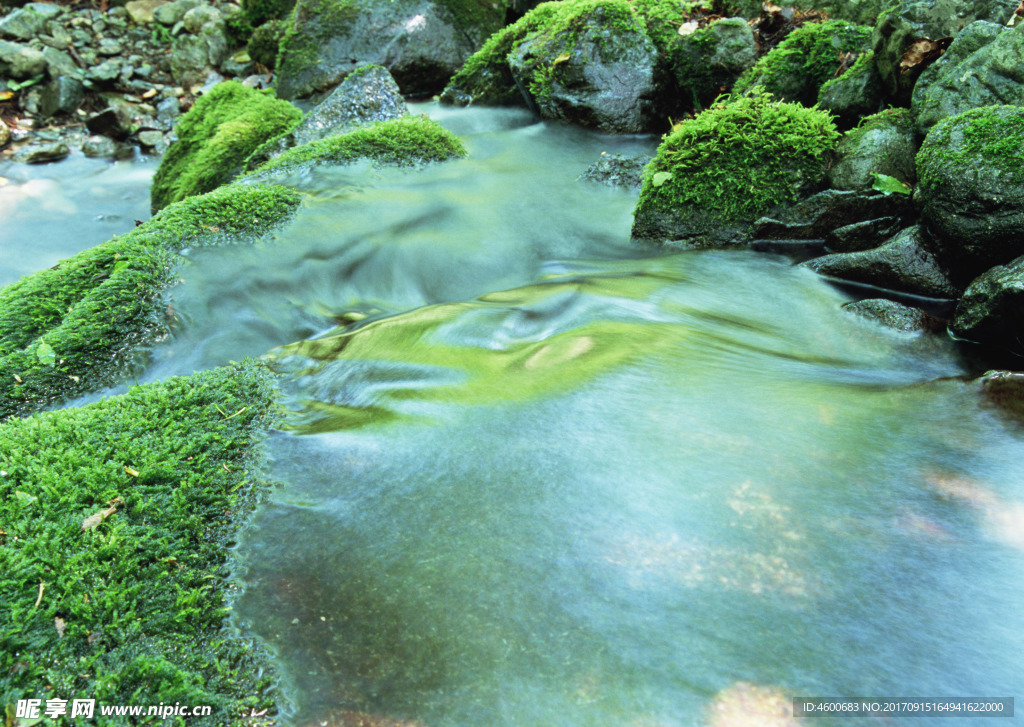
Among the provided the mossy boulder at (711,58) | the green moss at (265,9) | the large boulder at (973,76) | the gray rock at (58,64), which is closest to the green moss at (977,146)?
the large boulder at (973,76)

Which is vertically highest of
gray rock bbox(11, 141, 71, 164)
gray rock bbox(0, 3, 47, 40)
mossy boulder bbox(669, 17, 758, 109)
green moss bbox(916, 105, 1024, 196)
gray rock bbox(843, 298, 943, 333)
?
mossy boulder bbox(669, 17, 758, 109)

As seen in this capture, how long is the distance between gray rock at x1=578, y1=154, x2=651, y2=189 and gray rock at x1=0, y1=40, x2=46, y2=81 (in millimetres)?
9995

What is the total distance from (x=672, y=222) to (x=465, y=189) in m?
2.09

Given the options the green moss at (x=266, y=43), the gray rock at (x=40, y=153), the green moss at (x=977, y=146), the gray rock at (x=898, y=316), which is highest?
the green moss at (x=977, y=146)

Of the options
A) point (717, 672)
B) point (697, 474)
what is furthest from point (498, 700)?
point (697, 474)

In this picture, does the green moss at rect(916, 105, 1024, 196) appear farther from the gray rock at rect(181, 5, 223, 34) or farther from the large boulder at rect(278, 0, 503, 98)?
the gray rock at rect(181, 5, 223, 34)

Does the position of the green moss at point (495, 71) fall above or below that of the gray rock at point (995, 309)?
above

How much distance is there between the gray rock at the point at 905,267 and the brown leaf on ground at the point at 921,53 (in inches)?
53.1

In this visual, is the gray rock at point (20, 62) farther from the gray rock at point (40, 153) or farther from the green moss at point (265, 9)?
the green moss at point (265, 9)

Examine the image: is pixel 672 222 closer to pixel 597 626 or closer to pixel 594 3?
pixel 594 3

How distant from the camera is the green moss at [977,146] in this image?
3.56m

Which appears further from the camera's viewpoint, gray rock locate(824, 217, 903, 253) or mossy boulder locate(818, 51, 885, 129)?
mossy boulder locate(818, 51, 885, 129)

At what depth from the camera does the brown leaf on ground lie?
443cm

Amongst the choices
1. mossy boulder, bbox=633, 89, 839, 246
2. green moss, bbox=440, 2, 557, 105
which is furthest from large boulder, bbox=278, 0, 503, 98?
mossy boulder, bbox=633, 89, 839, 246
